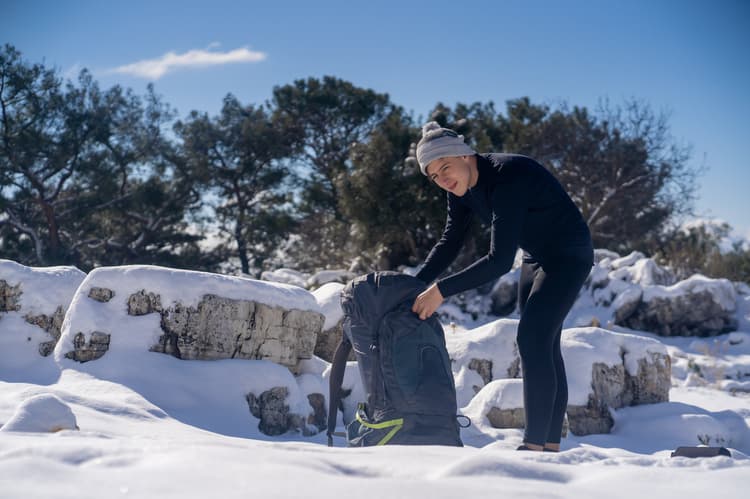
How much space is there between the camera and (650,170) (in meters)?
17.5

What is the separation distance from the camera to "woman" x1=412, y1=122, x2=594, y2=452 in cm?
272

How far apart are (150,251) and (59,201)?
2205 mm

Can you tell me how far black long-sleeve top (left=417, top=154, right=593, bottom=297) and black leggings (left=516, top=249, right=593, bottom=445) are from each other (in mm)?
69

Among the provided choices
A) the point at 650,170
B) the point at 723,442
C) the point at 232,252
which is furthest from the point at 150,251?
the point at 723,442

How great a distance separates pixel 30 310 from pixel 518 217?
3.76m

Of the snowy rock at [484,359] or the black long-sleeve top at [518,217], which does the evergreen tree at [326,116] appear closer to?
the snowy rock at [484,359]

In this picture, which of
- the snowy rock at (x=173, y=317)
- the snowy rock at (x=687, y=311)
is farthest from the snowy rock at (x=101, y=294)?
the snowy rock at (x=687, y=311)

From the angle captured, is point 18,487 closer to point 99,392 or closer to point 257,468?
point 257,468

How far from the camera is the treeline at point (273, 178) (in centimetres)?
1377

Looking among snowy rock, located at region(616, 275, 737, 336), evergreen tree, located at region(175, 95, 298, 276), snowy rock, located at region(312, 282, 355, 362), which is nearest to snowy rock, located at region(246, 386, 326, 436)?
snowy rock, located at region(312, 282, 355, 362)

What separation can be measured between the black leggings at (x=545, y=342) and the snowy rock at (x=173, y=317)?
219 centimetres

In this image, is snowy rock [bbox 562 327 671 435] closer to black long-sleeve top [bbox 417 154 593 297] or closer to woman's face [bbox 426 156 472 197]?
black long-sleeve top [bbox 417 154 593 297]

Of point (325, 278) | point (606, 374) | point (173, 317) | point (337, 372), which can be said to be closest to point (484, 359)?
point (606, 374)

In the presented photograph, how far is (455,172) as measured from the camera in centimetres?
288
